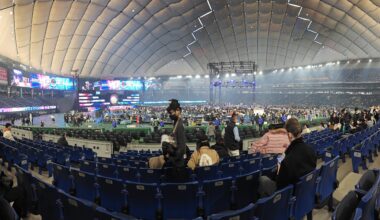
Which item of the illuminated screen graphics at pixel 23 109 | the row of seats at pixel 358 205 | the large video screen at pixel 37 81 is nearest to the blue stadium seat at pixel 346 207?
the row of seats at pixel 358 205

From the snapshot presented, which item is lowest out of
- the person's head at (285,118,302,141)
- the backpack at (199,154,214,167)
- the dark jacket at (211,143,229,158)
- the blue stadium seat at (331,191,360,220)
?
the dark jacket at (211,143,229,158)

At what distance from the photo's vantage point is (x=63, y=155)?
9797 mm

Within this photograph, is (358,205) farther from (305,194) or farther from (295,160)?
(305,194)

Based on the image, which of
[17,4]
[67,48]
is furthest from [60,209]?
[67,48]

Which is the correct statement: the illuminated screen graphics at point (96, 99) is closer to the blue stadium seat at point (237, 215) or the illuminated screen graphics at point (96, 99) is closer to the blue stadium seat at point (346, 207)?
the blue stadium seat at point (237, 215)

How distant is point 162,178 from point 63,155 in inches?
236

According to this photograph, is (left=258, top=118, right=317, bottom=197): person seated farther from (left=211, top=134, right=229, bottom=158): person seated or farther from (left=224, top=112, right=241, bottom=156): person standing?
(left=224, top=112, right=241, bottom=156): person standing

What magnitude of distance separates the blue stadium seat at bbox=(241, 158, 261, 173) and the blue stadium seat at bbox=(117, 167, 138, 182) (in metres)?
2.44

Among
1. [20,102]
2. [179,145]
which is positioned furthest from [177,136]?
[20,102]

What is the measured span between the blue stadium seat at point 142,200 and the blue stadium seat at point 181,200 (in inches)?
5.8

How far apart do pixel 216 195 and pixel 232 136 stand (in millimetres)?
3775

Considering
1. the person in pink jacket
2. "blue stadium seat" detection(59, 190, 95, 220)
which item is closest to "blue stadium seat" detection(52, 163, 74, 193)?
"blue stadium seat" detection(59, 190, 95, 220)

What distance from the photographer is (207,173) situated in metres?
5.54

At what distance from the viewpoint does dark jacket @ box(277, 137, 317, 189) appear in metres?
3.78
